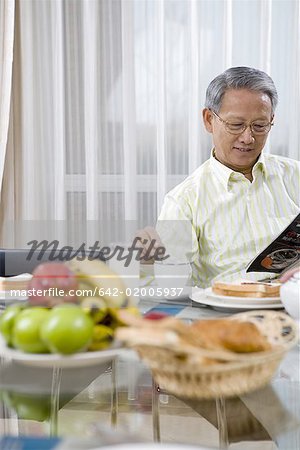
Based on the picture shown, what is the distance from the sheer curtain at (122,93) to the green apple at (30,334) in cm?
257

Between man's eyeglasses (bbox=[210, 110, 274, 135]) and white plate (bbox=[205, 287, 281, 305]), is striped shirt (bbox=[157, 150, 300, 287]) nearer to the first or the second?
man's eyeglasses (bbox=[210, 110, 274, 135])

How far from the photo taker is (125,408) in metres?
0.99

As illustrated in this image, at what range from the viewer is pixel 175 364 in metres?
0.75

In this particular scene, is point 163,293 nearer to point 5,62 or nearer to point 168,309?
point 168,309

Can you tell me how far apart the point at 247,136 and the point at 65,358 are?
4.88ft

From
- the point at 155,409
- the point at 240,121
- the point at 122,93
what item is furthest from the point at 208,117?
the point at 155,409

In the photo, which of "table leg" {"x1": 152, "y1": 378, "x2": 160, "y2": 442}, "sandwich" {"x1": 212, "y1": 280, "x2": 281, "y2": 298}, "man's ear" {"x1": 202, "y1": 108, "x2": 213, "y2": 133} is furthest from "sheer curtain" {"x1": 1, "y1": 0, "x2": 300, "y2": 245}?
"table leg" {"x1": 152, "y1": 378, "x2": 160, "y2": 442}

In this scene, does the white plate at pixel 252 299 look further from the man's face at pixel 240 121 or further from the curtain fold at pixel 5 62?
the curtain fold at pixel 5 62

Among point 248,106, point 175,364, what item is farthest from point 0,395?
point 248,106

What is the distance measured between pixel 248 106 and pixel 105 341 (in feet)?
4.67

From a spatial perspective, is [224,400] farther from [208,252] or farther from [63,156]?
[63,156]

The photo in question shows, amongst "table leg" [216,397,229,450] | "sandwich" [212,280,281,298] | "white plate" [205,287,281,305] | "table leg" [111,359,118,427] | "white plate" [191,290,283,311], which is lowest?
"table leg" [216,397,229,450]

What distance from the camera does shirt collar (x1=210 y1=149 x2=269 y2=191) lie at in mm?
2229

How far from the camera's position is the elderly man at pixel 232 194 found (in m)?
2.13
